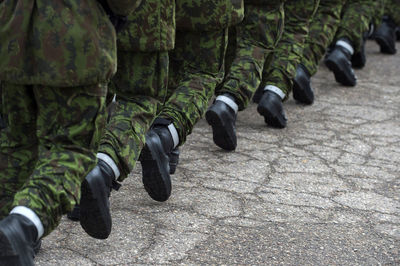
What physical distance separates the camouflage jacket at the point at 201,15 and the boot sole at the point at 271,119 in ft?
3.22

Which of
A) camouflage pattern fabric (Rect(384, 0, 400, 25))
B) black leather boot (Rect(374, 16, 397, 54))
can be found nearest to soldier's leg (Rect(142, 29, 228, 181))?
camouflage pattern fabric (Rect(384, 0, 400, 25))

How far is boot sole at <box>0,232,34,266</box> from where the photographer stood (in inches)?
83.3

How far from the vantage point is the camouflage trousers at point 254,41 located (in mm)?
3984

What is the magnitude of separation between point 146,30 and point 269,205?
3.08ft

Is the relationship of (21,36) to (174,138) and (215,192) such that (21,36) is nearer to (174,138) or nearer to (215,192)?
(174,138)

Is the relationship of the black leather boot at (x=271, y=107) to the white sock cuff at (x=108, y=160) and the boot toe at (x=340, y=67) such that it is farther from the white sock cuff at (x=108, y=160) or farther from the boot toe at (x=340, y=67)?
the white sock cuff at (x=108, y=160)

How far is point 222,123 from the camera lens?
12.5ft

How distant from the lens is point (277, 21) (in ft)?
13.4

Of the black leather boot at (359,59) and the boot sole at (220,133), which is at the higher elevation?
the boot sole at (220,133)

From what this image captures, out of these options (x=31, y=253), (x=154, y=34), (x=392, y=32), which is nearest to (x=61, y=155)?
(x=31, y=253)

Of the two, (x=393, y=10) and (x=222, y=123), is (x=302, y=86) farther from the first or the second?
(x=393, y=10)

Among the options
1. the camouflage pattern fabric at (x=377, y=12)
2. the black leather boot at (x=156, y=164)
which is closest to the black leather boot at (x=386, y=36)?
the camouflage pattern fabric at (x=377, y=12)

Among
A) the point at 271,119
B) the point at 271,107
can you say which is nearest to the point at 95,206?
the point at 271,107

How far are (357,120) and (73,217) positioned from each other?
2.39m
